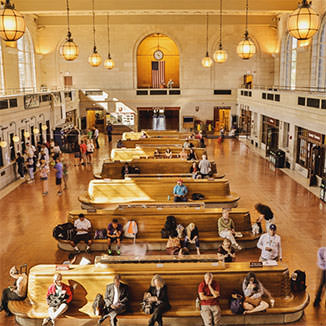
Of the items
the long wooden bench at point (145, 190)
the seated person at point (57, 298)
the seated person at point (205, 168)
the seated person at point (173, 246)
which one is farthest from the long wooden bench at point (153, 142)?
the seated person at point (57, 298)

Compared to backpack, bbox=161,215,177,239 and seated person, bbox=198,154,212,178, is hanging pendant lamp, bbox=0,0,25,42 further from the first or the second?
seated person, bbox=198,154,212,178

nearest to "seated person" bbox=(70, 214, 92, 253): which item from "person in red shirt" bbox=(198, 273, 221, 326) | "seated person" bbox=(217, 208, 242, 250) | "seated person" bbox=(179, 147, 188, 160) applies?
"seated person" bbox=(217, 208, 242, 250)

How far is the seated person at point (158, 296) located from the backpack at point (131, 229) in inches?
109

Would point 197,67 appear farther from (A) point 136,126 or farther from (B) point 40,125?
(B) point 40,125

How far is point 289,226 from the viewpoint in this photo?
410 inches

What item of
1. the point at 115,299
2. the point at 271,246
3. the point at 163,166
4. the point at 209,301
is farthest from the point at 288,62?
the point at 115,299

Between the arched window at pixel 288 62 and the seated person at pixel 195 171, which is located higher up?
the arched window at pixel 288 62

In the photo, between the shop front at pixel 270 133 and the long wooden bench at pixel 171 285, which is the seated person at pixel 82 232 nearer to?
the long wooden bench at pixel 171 285

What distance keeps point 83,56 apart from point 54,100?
9336 mm

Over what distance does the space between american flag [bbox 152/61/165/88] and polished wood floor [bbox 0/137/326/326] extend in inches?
791

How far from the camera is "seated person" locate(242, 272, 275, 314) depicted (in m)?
6.01

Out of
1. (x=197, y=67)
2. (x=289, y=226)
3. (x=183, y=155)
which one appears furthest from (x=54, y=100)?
(x=289, y=226)

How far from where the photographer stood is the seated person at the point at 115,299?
5.92 metres

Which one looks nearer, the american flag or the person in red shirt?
the person in red shirt
